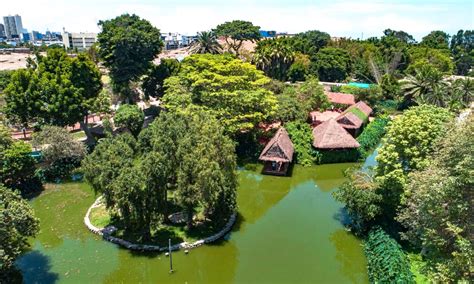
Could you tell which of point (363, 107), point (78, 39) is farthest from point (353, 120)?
point (78, 39)

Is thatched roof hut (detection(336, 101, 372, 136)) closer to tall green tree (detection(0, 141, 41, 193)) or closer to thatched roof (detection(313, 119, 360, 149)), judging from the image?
thatched roof (detection(313, 119, 360, 149))

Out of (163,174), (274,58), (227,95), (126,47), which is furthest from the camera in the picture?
(274,58)

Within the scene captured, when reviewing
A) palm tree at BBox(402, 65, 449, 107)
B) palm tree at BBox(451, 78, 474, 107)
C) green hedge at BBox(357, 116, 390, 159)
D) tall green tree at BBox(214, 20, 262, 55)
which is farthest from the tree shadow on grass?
tall green tree at BBox(214, 20, 262, 55)

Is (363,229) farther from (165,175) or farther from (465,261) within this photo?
(165,175)

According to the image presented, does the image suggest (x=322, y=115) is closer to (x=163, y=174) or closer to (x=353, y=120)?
(x=353, y=120)

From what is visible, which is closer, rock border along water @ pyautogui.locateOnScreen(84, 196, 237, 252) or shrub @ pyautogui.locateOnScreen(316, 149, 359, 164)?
rock border along water @ pyautogui.locateOnScreen(84, 196, 237, 252)

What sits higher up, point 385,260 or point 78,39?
point 78,39

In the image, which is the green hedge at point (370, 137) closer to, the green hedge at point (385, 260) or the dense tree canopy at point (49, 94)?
the green hedge at point (385, 260)
